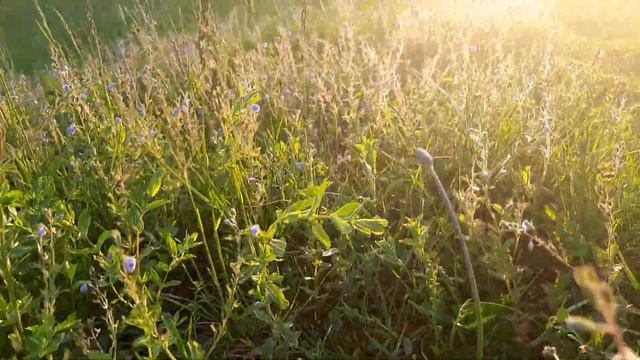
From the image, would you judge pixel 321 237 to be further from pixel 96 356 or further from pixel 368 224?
pixel 96 356

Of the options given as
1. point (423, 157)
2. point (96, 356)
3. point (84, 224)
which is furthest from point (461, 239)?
point (84, 224)

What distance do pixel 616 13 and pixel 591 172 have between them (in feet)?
12.6

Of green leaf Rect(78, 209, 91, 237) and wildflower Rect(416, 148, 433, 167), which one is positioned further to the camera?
green leaf Rect(78, 209, 91, 237)

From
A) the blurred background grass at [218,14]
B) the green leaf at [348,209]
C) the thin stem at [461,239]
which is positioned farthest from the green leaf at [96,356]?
the blurred background grass at [218,14]

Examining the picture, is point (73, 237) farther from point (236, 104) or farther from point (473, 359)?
point (473, 359)

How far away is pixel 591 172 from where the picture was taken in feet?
7.12

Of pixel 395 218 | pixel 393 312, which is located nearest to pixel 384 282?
pixel 393 312

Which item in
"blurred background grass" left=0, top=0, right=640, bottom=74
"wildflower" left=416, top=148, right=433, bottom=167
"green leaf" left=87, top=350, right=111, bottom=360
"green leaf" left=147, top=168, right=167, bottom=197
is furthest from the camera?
"blurred background grass" left=0, top=0, right=640, bottom=74

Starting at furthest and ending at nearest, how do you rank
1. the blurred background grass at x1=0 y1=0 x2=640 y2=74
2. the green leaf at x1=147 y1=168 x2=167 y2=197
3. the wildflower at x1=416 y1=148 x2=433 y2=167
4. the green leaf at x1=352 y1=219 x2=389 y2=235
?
the blurred background grass at x1=0 y1=0 x2=640 y2=74, the green leaf at x1=147 y1=168 x2=167 y2=197, the green leaf at x1=352 y1=219 x2=389 y2=235, the wildflower at x1=416 y1=148 x2=433 y2=167

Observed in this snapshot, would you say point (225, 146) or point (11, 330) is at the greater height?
point (225, 146)

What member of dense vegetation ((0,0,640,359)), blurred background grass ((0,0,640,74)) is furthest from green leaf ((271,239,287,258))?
blurred background grass ((0,0,640,74))

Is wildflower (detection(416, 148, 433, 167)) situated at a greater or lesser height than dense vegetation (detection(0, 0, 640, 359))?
greater

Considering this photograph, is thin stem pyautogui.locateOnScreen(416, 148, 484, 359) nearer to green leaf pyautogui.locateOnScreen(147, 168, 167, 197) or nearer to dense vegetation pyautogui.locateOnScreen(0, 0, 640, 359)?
dense vegetation pyautogui.locateOnScreen(0, 0, 640, 359)

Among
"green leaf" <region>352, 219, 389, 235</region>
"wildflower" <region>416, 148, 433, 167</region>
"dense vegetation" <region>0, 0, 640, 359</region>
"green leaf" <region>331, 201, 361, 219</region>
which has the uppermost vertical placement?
"wildflower" <region>416, 148, 433, 167</region>
